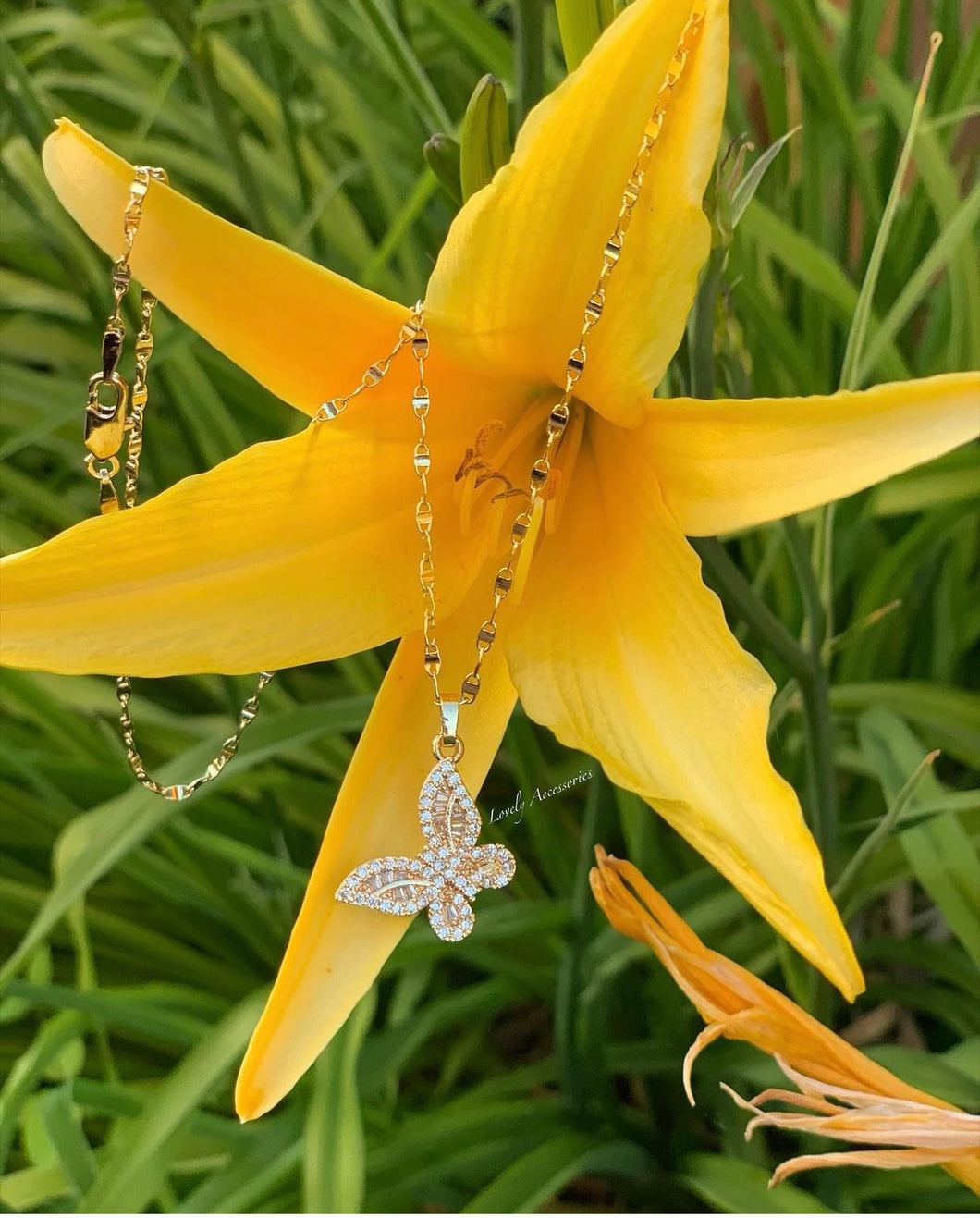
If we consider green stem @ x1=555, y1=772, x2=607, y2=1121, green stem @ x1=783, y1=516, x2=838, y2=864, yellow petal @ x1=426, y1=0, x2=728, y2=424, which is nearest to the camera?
yellow petal @ x1=426, y1=0, x2=728, y2=424

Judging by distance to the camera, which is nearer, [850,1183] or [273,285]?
[273,285]

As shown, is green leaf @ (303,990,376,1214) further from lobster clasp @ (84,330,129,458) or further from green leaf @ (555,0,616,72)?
green leaf @ (555,0,616,72)

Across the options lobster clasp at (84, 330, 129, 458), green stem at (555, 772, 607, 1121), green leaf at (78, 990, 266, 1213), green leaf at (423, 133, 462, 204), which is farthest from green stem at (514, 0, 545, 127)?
green leaf at (78, 990, 266, 1213)

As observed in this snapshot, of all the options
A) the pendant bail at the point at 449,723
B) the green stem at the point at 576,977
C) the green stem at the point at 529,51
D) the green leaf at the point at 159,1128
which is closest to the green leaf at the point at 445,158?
the green stem at the point at 529,51

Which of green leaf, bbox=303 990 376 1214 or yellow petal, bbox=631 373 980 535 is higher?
yellow petal, bbox=631 373 980 535

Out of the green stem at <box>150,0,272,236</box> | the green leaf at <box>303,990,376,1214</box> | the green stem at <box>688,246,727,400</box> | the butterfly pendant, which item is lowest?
the green leaf at <box>303,990,376,1214</box>

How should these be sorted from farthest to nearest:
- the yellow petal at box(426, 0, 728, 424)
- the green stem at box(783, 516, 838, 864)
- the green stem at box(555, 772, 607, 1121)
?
the green stem at box(555, 772, 607, 1121)
the green stem at box(783, 516, 838, 864)
the yellow petal at box(426, 0, 728, 424)

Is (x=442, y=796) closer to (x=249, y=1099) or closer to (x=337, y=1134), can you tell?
(x=249, y=1099)

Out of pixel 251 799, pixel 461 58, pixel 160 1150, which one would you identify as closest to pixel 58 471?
pixel 251 799

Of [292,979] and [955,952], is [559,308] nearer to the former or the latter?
[292,979]
